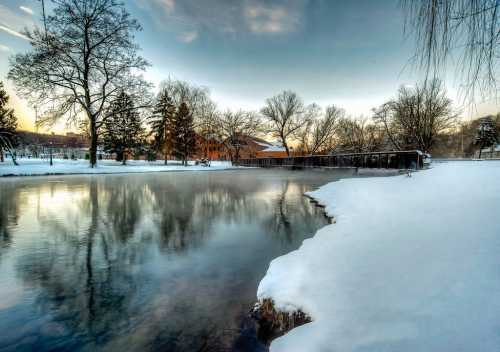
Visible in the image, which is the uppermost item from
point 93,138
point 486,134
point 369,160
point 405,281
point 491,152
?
point 486,134

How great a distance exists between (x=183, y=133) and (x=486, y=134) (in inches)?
2538

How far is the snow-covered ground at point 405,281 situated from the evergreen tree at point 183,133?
4240cm

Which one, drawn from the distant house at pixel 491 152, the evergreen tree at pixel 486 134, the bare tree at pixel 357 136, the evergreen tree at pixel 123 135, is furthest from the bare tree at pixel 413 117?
the evergreen tree at pixel 123 135

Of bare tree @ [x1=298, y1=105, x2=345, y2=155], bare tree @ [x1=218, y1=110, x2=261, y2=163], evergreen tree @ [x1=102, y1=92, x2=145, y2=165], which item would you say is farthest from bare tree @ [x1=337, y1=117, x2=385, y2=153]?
evergreen tree @ [x1=102, y1=92, x2=145, y2=165]

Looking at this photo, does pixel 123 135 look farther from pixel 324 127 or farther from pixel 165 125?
pixel 324 127

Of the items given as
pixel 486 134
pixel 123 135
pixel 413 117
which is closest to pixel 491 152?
pixel 486 134

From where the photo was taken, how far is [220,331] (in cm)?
223

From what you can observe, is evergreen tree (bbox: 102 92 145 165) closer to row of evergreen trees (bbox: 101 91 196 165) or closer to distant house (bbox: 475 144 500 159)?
row of evergreen trees (bbox: 101 91 196 165)

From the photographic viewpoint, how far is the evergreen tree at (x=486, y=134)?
52281 millimetres

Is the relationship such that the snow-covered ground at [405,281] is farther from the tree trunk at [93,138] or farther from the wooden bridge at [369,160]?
the tree trunk at [93,138]

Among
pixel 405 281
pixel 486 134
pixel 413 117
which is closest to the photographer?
pixel 405 281

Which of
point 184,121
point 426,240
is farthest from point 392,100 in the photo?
point 426,240

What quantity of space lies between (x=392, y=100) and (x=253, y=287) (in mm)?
41148

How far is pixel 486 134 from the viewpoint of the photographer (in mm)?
52906
